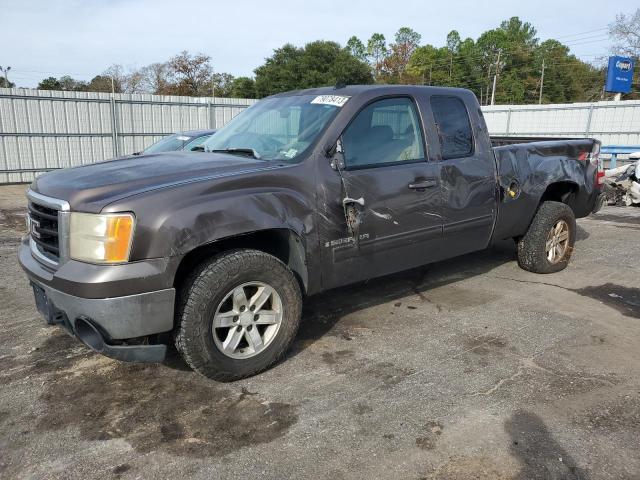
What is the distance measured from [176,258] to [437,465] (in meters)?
Result: 1.72

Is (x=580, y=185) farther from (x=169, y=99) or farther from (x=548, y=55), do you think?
(x=548, y=55)

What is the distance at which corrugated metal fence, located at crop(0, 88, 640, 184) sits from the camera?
1490 centimetres

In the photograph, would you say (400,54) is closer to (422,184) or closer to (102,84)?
(102,84)

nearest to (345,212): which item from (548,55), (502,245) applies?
(502,245)

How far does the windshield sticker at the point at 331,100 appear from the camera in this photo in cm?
382

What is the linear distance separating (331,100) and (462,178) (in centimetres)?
131

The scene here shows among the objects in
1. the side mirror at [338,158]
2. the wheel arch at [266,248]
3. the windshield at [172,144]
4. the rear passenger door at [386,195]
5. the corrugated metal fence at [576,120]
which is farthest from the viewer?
the corrugated metal fence at [576,120]

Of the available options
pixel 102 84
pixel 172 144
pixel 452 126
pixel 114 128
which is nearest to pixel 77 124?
pixel 114 128

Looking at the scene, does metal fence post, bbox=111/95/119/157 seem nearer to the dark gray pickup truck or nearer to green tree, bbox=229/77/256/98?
the dark gray pickup truck

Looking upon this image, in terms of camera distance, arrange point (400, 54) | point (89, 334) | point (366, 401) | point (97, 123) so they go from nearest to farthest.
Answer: point (89, 334), point (366, 401), point (97, 123), point (400, 54)

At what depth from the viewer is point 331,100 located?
3908mm

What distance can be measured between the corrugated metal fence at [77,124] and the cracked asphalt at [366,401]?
12.2 meters

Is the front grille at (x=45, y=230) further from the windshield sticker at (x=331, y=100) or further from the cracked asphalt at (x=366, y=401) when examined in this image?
the windshield sticker at (x=331, y=100)

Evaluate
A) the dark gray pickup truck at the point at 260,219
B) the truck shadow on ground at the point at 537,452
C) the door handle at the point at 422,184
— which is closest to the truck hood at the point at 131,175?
the dark gray pickup truck at the point at 260,219
